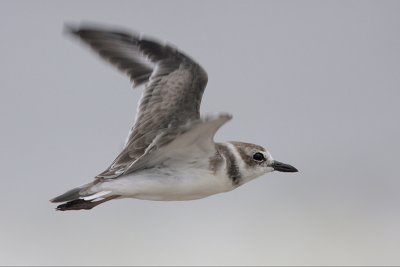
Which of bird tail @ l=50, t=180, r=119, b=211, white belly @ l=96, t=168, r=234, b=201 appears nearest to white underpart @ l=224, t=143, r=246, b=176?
white belly @ l=96, t=168, r=234, b=201

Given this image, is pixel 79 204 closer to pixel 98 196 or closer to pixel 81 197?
pixel 81 197

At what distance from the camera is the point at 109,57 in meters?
8.57

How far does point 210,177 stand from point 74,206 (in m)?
1.17

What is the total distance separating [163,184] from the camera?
7.37 meters

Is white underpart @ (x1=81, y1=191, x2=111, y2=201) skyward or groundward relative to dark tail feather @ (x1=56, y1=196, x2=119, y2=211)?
skyward

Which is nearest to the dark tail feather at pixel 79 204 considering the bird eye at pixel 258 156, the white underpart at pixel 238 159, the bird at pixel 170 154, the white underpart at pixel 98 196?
the bird at pixel 170 154

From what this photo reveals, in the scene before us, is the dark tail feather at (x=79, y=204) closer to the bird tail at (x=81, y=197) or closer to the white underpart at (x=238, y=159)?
the bird tail at (x=81, y=197)

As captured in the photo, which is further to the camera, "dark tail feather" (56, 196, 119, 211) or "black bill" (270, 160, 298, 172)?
"black bill" (270, 160, 298, 172)

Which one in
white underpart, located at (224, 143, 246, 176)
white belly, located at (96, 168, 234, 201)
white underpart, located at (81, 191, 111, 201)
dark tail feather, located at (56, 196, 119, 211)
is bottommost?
dark tail feather, located at (56, 196, 119, 211)

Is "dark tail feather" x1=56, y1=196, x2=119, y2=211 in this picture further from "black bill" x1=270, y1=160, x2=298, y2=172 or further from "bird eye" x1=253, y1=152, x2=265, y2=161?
"black bill" x1=270, y1=160, x2=298, y2=172

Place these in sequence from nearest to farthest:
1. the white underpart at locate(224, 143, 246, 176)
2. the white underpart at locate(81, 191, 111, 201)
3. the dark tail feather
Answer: the white underpart at locate(81, 191, 111, 201) → the dark tail feather → the white underpart at locate(224, 143, 246, 176)

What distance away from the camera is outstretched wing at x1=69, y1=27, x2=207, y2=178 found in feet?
24.7

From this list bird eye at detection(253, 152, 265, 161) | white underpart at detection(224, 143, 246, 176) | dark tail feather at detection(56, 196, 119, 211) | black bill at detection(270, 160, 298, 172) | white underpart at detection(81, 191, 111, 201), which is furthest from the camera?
black bill at detection(270, 160, 298, 172)

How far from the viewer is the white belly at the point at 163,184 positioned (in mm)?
7305
